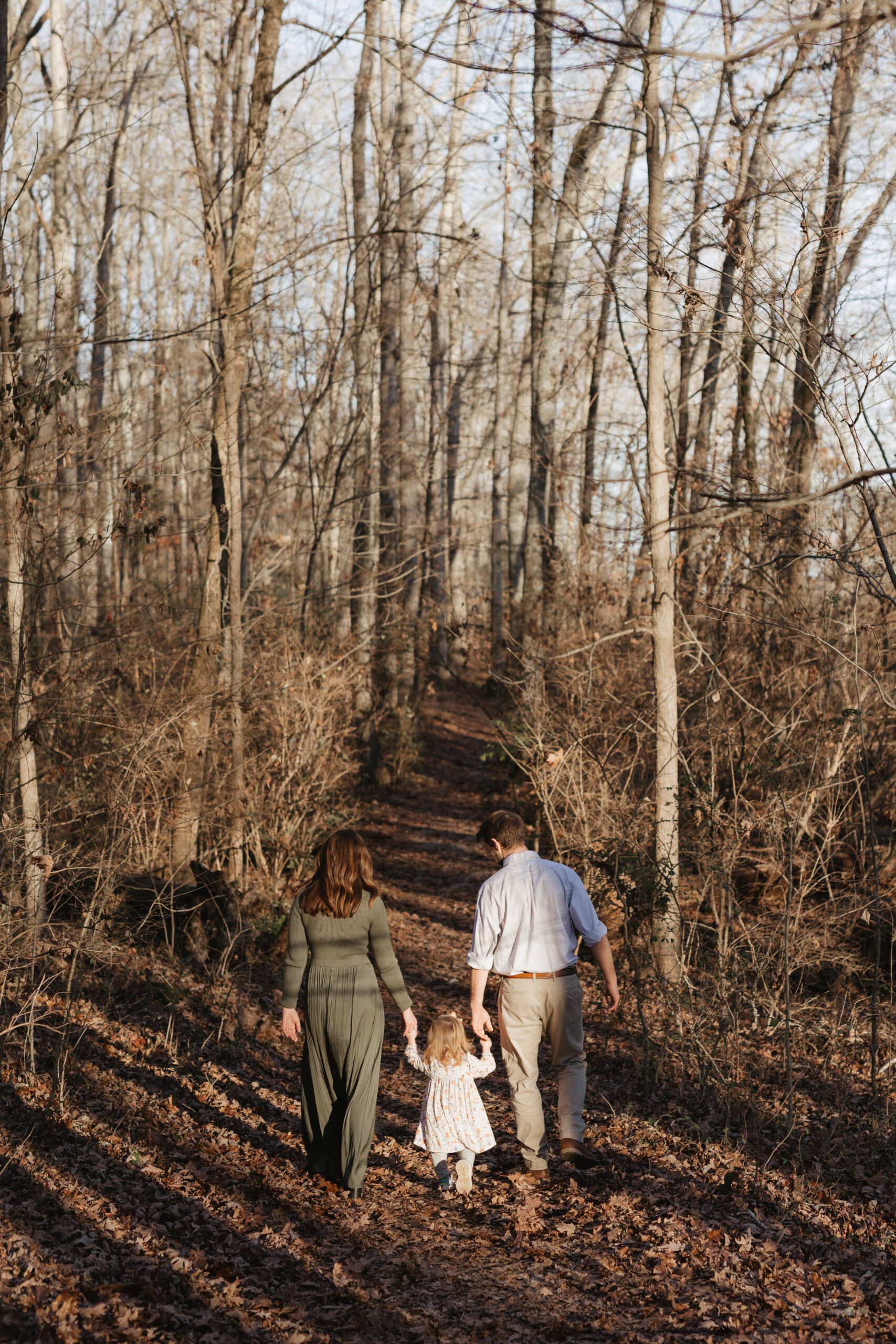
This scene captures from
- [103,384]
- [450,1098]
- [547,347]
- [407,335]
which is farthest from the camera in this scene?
[407,335]

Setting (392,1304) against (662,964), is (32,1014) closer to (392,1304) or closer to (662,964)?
(392,1304)

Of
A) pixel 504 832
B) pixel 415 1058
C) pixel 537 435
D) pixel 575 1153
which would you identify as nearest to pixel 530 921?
pixel 504 832

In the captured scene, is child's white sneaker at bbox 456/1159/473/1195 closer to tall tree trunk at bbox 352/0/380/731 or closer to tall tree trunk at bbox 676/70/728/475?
tall tree trunk at bbox 676/70/728/475

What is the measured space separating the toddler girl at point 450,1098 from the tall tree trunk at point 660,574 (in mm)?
2303

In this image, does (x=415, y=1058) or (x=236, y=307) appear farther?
(x=236, y=307)

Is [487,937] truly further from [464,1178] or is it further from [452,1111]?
[464,1178]

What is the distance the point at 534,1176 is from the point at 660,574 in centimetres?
378

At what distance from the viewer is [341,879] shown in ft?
16.6

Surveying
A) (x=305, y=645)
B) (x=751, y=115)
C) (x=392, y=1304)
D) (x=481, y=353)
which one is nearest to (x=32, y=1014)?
(x=392, y=1304)

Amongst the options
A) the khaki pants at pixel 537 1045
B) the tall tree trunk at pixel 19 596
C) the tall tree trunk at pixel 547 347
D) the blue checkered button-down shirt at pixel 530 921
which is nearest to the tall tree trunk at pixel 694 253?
the tall tree trunk at pixel 547 347

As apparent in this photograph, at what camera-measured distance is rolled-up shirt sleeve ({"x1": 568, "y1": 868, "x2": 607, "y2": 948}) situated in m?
5.23

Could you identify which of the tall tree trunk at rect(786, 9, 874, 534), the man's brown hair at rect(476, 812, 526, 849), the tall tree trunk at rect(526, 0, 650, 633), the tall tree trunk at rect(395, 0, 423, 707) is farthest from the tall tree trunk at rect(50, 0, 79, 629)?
the tall tree trunk at rect(526, 0, 650, 633)

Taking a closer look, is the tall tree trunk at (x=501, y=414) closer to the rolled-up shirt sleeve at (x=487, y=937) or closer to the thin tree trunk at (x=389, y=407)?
the thin tree trunk at (x=389, y=407)

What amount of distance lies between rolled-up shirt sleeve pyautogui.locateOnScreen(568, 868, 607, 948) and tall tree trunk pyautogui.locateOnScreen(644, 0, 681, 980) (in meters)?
1.89
